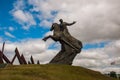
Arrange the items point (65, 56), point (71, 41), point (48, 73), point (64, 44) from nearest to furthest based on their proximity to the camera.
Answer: point (48, 73) < point (65, 56) < point (64, 44) < point (71, 41)

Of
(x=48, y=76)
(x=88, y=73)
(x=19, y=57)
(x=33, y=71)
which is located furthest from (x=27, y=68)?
(x=19, y=57)

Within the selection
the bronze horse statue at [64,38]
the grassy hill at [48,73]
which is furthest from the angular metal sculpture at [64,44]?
the grassy hill at [48,73]

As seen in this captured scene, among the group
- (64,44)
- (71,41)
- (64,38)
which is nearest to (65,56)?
(64,44)

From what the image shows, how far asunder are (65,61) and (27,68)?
1032 cm

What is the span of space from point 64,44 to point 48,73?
472 inches

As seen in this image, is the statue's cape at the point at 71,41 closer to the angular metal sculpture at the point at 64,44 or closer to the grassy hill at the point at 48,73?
the angular metal sculpture at the point at 64,44

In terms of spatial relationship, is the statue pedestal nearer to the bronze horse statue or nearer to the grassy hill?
the bronze horse statue

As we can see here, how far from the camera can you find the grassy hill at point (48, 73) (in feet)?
128

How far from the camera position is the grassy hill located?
128 ft

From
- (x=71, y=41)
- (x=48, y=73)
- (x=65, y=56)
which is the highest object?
(x=71, y=41)

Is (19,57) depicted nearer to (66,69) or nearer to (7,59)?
(7,59)

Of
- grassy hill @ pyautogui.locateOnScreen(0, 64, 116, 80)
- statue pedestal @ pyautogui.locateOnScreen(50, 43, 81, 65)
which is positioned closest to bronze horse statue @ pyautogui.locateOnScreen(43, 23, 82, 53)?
statue pedestal @ pyautogui.locateOnScreen(50, 43, 81, 65)

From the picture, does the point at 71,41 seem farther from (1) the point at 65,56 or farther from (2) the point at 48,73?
(2) the point at 48,73

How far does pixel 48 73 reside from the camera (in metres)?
41.5
